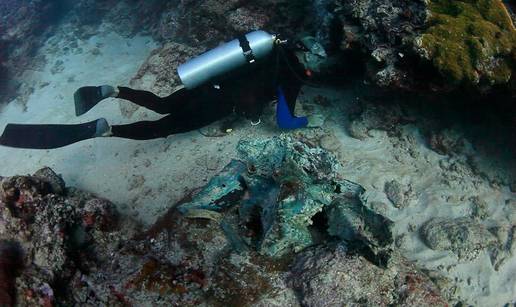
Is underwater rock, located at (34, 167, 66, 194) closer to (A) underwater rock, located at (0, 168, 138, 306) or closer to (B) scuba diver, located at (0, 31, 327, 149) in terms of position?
(A) underwater rock, located at (0, 168, 138, 306)

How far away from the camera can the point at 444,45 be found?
448 centimetres

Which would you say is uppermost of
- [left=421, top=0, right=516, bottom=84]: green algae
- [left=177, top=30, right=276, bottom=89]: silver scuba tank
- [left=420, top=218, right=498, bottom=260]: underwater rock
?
[left=421, top=0, right=516, bottom=84]: green algae

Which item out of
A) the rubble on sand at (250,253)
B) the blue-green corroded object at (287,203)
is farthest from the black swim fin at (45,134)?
the blue-green corroded object at (287,203)

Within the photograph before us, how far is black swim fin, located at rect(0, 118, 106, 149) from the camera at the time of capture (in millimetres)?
5734

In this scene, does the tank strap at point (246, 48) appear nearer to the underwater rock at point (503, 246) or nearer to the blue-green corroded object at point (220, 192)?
the blue-green corroded object at point (220, 192)

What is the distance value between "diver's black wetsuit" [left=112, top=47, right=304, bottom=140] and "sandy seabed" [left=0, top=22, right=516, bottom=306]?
2.06ft

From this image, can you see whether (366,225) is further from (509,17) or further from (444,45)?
(509,17)

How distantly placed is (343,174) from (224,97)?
235cm

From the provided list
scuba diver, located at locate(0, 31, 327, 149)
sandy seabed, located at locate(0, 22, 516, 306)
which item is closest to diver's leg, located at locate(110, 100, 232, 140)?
scuba diver, located at locate(0, 31, 327, 149)

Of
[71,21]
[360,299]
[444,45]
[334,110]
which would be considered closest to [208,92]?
[334,110]

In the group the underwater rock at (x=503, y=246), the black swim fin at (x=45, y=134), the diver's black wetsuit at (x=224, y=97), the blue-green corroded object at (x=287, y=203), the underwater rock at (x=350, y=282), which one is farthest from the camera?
the diver's black wetsuit at (x=224, y=97)

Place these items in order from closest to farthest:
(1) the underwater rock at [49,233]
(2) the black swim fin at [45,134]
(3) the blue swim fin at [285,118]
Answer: (1) the underwater rock at [49,233], (2) the black swim fin at [45,134], (3) the blue swim fin at [285,118]

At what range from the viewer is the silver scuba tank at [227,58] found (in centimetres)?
581

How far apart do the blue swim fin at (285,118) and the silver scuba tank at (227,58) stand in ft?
2.33
